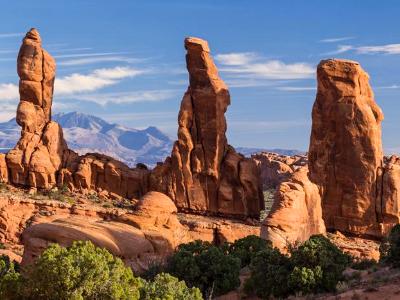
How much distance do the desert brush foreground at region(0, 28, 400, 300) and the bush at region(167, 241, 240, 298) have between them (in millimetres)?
84

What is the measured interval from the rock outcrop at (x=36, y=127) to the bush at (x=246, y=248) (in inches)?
1079

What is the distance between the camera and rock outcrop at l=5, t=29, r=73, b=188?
6650 cm

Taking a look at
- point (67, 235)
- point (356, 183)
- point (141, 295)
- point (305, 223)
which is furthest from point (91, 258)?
point (356, 183)

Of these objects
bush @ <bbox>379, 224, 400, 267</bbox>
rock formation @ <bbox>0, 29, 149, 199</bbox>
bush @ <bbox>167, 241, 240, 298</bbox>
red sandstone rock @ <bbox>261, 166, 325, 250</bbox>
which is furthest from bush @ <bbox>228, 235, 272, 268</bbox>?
rock formation @ <bbox>0, 29, 149, 199</bbox>

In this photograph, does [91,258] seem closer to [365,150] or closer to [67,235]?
[67,235]

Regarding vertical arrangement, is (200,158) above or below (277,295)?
above

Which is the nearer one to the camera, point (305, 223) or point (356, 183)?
point (305, 223)

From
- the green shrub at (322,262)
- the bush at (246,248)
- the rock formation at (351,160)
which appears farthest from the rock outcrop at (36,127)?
the green shrub at (322,262)

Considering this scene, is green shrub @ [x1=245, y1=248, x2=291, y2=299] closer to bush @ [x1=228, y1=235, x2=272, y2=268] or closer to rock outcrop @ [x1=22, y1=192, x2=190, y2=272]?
rock outcrop @ [x1=22, y1=192, x2=190, y2=272]

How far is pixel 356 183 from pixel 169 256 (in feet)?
79.6

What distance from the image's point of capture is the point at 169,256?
40.1 m

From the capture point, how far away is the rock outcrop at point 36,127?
6650cm

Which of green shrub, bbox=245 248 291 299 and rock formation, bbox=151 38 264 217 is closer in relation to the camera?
green shrub, bbox=245 248 291 299

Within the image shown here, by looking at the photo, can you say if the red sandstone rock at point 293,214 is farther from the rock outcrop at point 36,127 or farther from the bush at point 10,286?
the rock outcrop at point 36,127
